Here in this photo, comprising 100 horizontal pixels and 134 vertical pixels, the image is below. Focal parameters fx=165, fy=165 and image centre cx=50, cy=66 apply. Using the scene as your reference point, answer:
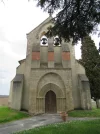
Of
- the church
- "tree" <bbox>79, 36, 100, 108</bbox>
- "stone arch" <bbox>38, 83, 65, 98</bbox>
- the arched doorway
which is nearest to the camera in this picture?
the church

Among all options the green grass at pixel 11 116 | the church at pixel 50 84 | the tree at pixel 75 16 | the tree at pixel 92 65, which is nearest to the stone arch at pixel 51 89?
the church at pixel 50 84

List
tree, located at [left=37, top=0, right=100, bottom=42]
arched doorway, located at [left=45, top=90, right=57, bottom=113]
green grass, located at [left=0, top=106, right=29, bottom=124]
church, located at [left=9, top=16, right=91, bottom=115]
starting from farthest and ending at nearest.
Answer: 1. arched doorway, located at [left=45, top=90, right=57, bottom=113]
2. church, located at [left=9, top=16, right=91, bottom=115]
3. green grass, located at [left=0, top=106, right=29, bottom=124]
4. tree, located at [left=37, top=0, right=100, bottom=42]

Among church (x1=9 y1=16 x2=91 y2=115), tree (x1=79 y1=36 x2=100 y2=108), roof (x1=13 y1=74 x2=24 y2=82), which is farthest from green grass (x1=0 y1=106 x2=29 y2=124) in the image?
tree (x1=79 y1=36 x2=100 y2=108)

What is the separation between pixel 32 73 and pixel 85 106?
24.5ft

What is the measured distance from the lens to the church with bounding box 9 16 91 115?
19.6 m

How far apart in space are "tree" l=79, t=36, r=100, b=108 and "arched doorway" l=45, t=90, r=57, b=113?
8.82m

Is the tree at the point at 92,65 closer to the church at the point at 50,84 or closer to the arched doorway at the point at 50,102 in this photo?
the church at the point at 50,84

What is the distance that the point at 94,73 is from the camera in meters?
27.8

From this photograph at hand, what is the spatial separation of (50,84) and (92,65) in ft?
37.3

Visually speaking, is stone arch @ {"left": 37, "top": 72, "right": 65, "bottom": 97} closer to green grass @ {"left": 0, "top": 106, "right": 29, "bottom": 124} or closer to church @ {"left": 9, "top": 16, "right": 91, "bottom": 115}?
church @ {"left": 9, "top": 16, "right": 91, "bottom": 115}

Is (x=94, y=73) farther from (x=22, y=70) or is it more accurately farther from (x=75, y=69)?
(x=22, y=70)

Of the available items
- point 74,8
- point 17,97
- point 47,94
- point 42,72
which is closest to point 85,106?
point 47,94

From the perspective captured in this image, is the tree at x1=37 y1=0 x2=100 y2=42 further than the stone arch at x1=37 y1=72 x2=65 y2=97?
No

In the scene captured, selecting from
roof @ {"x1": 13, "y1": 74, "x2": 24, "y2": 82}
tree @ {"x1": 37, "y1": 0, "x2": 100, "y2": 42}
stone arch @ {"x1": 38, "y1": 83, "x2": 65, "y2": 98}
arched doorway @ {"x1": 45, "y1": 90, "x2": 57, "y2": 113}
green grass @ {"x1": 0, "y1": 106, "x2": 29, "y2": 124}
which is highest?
tree @ {"x1": 37, "y1": 0, "x2": 100, "y2": 42}
